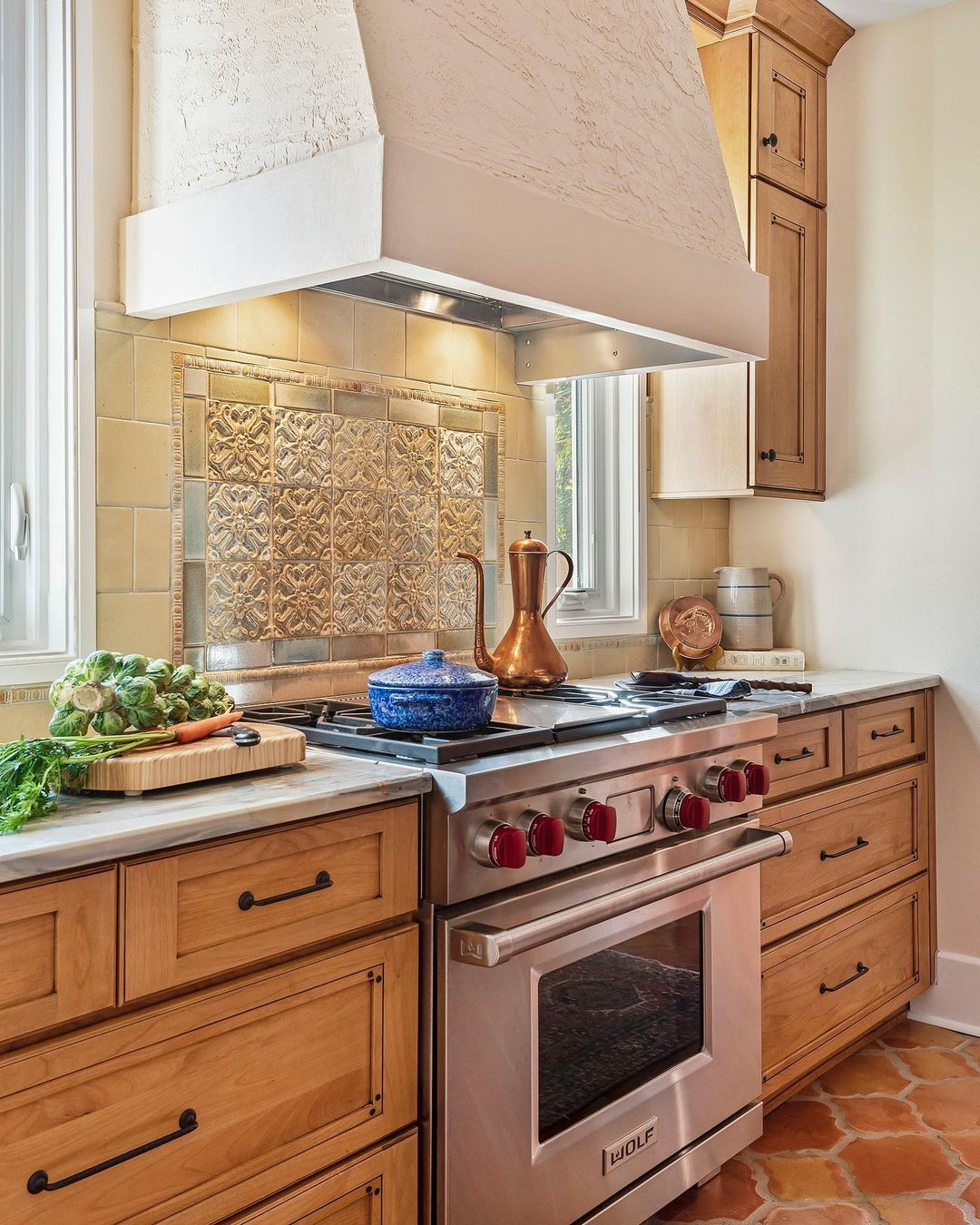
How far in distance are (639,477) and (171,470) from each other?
5.10 feet

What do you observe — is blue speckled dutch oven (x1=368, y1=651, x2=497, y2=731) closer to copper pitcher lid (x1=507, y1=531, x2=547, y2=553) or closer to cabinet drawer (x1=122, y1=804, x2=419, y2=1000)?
cabinet drawer (x1=122, y1=804, x2=419, y2=1000)

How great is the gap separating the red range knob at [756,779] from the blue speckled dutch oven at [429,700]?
2.11 ft

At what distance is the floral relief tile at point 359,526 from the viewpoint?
7.54 feet

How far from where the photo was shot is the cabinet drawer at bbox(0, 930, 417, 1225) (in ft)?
3.77

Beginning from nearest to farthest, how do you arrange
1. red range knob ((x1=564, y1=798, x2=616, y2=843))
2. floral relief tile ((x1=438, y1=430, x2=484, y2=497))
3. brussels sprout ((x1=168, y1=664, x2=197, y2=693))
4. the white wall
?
brussels sprout ((x1=168, y1=664, x2=197, y2=693)) < red range knob ((x1=564, y1=798, x2=616, y2=843)) < floral relief tile ((x1=438, y1=430, x2=484, y2=497)) < the white wall

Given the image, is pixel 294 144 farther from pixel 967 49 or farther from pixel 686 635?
pixel 967 49

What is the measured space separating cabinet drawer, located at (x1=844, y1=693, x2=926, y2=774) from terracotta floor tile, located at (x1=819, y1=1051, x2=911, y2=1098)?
0.75 meters

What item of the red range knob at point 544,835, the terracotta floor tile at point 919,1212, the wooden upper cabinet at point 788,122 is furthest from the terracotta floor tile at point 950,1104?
the wooden upper cabinet at point 788,122

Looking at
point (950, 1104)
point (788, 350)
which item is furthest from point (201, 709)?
point (788, 350)

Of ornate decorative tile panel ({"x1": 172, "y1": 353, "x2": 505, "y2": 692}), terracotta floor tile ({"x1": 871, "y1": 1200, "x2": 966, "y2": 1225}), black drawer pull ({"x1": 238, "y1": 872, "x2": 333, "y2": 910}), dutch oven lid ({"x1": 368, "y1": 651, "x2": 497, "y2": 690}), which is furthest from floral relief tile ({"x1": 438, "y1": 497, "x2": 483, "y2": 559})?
terracotta floor tile ({"x1": 871, "y1": 1200, "x2": 966, "y2": 1225})

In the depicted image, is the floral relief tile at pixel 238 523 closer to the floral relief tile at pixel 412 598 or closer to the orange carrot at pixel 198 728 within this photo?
the floral relief tile at pixel 412 598

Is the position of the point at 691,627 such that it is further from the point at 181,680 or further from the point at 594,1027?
the point at 181,680

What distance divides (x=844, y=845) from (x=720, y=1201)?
2.90 feet

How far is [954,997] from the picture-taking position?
122 inches
